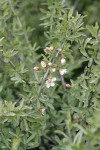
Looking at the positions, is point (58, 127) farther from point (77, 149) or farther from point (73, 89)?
point (77, 149)

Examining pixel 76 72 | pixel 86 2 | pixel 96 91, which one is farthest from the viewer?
pixel 86 2

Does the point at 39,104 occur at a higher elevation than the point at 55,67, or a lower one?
lower

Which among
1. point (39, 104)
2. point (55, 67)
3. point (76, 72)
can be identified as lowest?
point (76, 72)

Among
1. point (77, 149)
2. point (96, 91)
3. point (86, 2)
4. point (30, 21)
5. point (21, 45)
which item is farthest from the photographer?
point (86, 2)

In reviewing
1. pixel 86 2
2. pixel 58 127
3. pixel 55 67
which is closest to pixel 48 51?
pixel 55 67

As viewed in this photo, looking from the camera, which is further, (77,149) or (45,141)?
(45,141)

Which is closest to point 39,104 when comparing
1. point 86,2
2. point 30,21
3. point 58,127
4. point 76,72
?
point 58,127

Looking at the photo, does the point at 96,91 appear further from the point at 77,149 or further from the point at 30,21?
the point at 30,21

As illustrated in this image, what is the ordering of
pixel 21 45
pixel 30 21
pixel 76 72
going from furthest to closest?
1. pixel 30 21
2. pixel 76 72
3. pixel 21 45

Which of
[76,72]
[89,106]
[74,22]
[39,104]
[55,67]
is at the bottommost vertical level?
[76,72]
